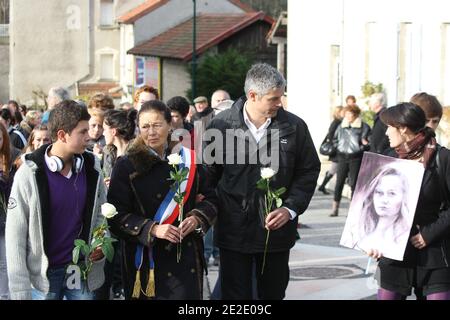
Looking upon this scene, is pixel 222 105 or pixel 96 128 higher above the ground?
pixel 222 105

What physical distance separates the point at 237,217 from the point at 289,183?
43 cm

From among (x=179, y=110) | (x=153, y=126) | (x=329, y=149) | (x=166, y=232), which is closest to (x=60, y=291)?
(x=166, y=232)

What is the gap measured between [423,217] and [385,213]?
0.23 m

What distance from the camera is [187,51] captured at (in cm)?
5072

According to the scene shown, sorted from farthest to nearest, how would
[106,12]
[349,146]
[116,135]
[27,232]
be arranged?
[106,12], [349,146], [116,135], [27,232]

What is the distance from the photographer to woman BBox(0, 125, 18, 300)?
7609 mm

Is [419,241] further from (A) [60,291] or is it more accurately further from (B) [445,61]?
(B) [445,61]

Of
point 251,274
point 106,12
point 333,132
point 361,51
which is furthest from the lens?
point 106,12

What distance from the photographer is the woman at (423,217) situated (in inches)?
285

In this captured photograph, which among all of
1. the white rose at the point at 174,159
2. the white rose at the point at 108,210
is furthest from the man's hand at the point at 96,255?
the white rose at the point at 174,159

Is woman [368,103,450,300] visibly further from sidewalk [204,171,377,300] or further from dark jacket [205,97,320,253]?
sidewalk [204,171,377,300]

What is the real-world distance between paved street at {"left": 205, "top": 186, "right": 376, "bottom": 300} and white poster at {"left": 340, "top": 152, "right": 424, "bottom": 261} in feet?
3.97

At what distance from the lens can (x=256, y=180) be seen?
7.77 m
